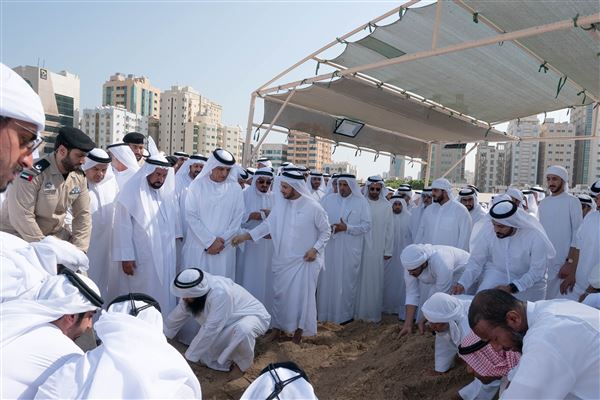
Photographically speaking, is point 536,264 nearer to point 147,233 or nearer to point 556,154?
point 147,233

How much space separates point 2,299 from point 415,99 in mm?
7053

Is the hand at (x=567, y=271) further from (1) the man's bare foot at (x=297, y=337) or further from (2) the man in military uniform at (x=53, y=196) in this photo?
(2) the man in military uniform at (x=53, y=196)

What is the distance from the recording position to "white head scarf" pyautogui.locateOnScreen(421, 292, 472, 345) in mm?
3137

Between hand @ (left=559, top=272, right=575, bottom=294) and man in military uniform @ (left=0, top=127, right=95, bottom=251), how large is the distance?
4.54 metres

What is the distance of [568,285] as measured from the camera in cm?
463

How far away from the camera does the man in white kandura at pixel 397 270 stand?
6262 mm

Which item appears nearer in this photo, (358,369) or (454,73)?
(358,369)

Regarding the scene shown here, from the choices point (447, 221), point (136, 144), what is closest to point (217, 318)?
point (136, 144)

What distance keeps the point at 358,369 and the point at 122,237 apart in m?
2.40

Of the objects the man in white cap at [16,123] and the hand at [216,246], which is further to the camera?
the hand at [216,246]

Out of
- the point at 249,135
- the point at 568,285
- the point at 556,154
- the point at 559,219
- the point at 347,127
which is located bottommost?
the point at 568,285

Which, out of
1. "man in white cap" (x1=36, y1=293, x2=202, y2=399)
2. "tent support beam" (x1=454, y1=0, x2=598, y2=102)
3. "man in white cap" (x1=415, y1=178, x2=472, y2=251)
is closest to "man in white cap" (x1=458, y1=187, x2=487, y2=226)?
"man in white cap" (x1=415, y1=178, x2=472, y2=251)

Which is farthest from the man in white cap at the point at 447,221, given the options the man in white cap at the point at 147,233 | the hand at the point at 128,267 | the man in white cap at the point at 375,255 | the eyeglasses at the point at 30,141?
the eyeglasses at the point at 30,141

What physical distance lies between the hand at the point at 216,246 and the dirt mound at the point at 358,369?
0.96 meters
